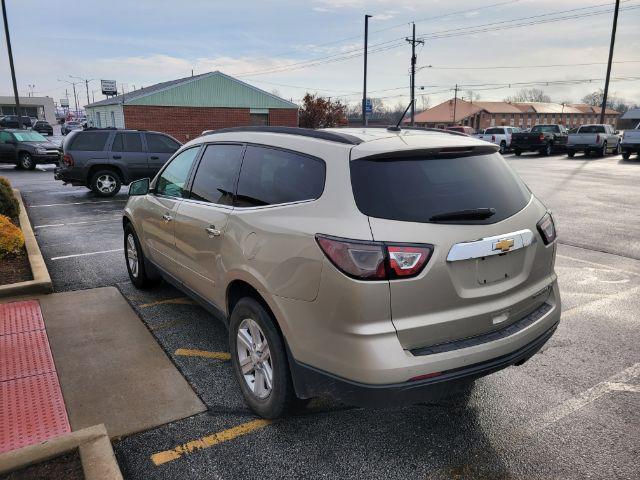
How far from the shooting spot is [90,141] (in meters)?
13.6

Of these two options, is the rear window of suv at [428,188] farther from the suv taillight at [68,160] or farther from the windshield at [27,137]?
the windshield at [27,137]

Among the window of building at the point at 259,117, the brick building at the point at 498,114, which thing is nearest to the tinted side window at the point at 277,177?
the window of building at the point at 259,117

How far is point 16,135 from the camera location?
21.0 m

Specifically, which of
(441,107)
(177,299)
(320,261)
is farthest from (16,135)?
(441,107)

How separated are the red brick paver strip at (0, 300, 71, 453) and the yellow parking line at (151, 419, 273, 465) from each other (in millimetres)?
700

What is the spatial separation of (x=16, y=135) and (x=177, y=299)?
1992cm

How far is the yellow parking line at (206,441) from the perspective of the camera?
287 cm

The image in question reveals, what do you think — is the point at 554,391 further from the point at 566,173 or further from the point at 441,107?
the point at 441,107

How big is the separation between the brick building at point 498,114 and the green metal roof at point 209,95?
6370cm

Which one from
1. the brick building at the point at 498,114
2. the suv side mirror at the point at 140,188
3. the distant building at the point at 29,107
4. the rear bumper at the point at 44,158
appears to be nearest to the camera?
the suv side mirror at the point at 140,188

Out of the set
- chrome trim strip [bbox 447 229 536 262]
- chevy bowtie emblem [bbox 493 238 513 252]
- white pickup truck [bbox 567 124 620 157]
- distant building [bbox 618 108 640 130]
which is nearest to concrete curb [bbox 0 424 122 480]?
chrome trim strip [bbox 447 229 536 262]

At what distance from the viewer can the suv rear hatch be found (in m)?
2.48

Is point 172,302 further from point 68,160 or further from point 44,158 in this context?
point 44,158

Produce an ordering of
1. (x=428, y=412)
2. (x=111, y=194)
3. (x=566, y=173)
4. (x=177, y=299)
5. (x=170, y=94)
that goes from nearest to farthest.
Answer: (x=428, y=412), (x=177, y=299), (x=111, y=194), (x=566, y=173), (x=170, y=94)
